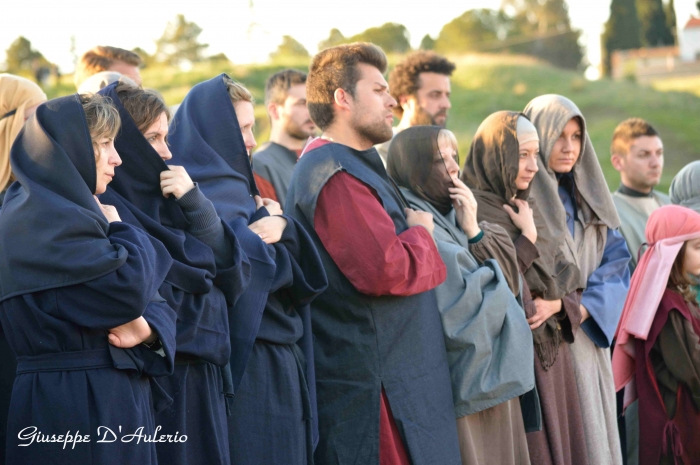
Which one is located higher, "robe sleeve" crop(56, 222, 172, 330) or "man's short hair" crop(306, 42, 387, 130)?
"man's short hair" crop(306, 42, 387, 130)

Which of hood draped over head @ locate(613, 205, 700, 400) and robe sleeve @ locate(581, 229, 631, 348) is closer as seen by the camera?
robe sleeve @ locate(581, 229, 631, 348)

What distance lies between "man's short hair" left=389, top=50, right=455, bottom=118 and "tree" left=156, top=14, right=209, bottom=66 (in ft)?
151

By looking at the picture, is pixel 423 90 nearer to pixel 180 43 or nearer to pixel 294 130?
pixel 294 130

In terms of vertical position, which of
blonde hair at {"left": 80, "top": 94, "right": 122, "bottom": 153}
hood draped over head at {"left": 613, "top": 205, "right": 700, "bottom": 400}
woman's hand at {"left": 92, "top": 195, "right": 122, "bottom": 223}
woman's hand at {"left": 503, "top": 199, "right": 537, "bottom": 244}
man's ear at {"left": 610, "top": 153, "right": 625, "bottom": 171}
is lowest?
hood draped over head at {"left": 613, "top": 205, "right": 700, "bottom": 400}

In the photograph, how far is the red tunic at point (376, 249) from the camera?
3.79 metres

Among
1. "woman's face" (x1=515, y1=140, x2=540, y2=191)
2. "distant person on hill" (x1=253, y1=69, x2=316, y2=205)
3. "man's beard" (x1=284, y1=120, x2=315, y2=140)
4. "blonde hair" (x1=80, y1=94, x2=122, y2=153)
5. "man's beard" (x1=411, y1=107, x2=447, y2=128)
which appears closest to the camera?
"blonde hair" (x1=80, y1=94, x2=122, y2=153)

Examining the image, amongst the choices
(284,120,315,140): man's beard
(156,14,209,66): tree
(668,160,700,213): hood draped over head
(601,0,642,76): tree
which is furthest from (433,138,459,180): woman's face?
(601,0,642,76): tree

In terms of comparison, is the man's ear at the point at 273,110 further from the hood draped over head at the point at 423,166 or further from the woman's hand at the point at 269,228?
the woman's hand at the point at 269,228

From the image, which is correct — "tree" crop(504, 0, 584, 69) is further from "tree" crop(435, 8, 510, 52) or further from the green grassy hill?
the green grassy hill

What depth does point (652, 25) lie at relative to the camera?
57875 mm

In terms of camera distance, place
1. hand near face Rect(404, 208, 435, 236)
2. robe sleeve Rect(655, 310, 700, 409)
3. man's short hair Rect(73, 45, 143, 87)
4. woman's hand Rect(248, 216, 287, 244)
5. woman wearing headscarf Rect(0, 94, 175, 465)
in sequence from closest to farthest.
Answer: woman wearing headscarf Rect(0, 94, 175, 465), woman's hand Rect(248, 216, 287, 244), hand near face Rect(404, 208, 435, 236), robe sleeve Rect(655, 310, 700, 409), man's short hair Rect(73, 45, 143, 87)

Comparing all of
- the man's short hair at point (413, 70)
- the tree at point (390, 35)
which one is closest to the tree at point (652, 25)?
the tree at point (390, 35)

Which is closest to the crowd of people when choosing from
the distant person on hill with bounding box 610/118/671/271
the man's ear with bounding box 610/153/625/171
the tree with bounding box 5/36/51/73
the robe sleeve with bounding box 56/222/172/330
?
the robe sleeve with bounding box 56/222/172/330

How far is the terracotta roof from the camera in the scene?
67688 millimetres
